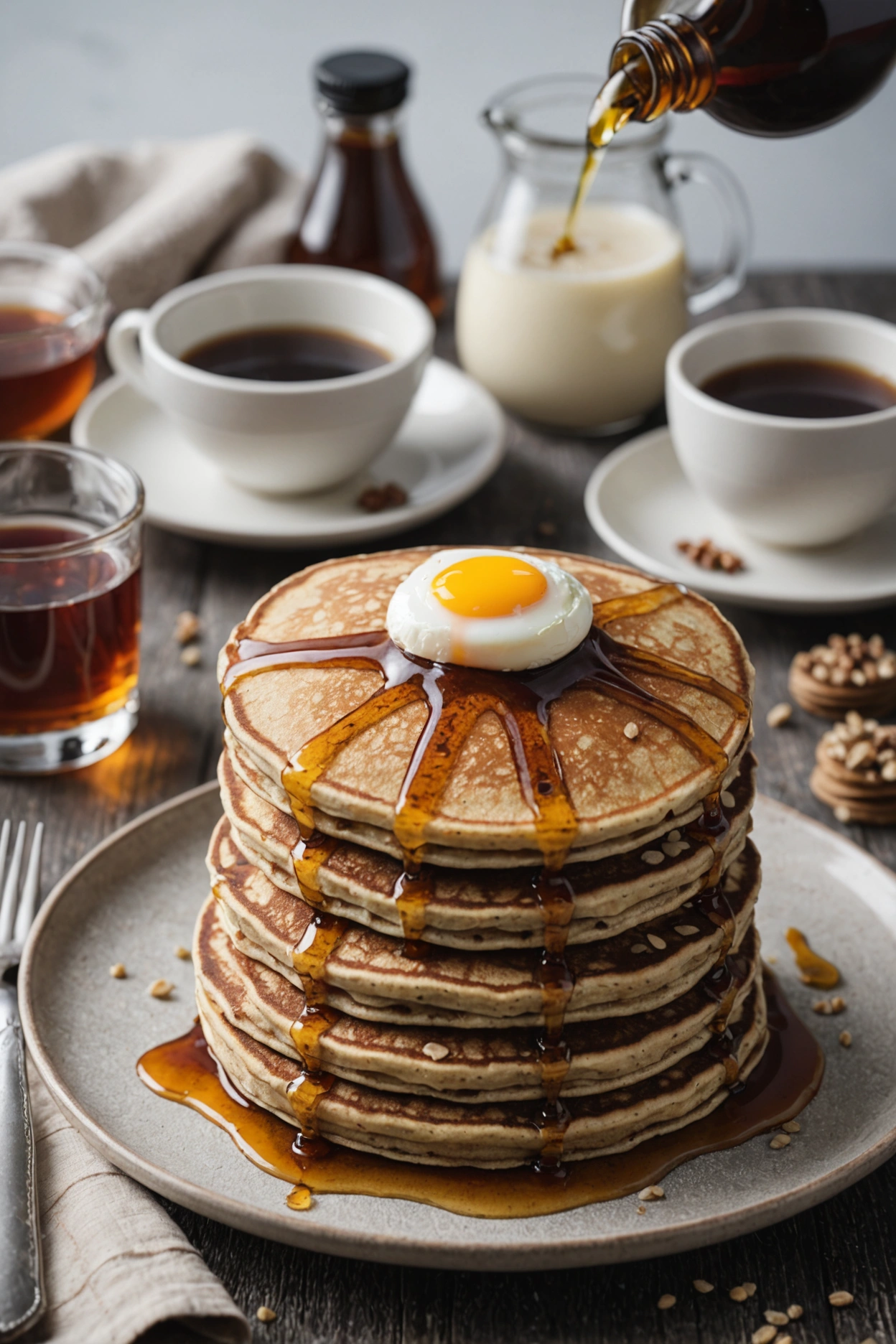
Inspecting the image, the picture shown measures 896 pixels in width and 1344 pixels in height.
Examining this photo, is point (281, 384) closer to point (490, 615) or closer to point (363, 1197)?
point (490, 615)

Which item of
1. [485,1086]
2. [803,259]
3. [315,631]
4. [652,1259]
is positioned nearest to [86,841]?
[315,631]

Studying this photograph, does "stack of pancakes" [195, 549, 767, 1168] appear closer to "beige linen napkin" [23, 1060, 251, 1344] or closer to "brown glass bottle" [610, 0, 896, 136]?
"beige linen napkin" [23, 1060, 251, 1344]

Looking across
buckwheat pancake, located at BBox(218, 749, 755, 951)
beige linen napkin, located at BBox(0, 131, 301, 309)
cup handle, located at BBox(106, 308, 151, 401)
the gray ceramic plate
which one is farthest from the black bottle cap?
buckwheat pancake, located at BBox(218, 749, 755, 951)

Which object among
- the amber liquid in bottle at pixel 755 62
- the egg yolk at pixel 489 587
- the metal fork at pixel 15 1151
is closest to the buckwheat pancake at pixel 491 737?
the egg yolk at pixel 489 587

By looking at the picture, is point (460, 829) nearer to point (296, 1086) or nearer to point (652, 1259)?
point (296, 1086)

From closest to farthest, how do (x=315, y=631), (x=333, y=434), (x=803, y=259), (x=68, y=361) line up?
(x=315, y=631) → (x=333, y=434) → (x=68, y=361) → (x=803, y=259)

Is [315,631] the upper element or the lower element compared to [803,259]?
upper
